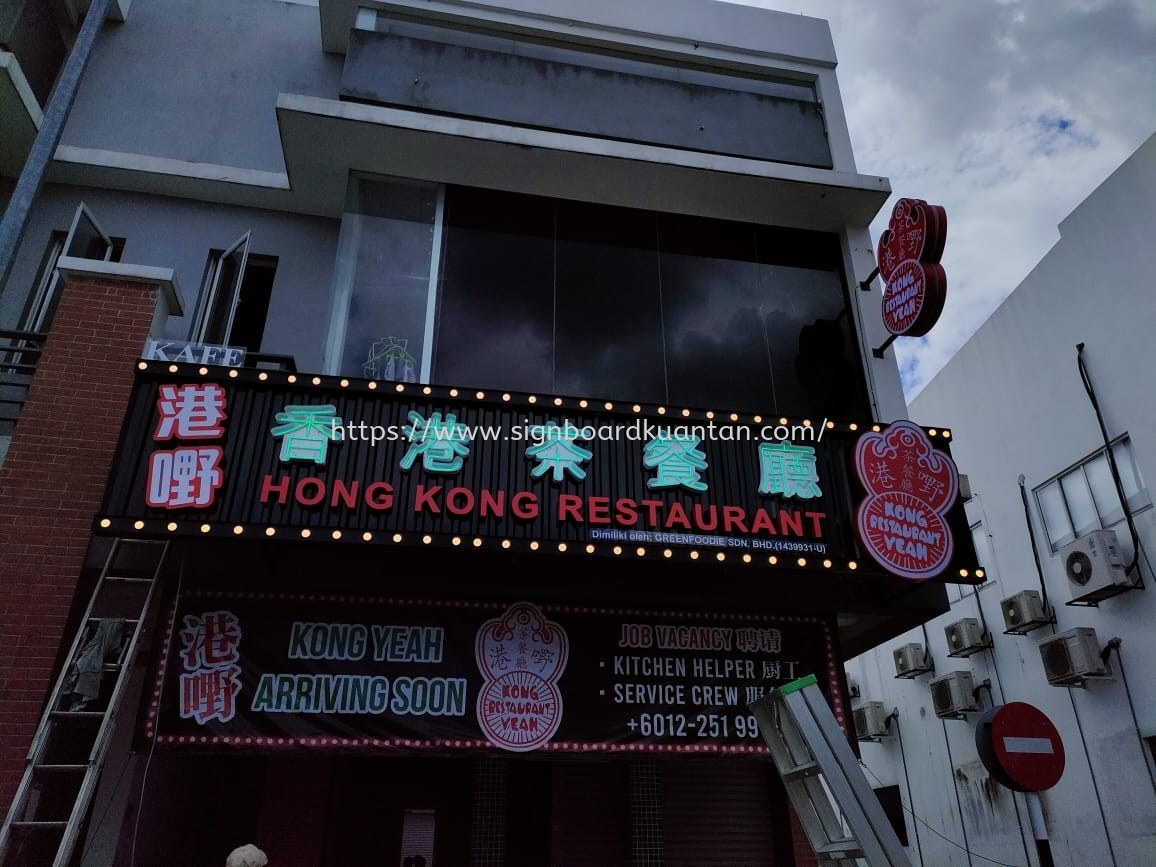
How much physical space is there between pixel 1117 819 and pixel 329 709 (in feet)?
39.4

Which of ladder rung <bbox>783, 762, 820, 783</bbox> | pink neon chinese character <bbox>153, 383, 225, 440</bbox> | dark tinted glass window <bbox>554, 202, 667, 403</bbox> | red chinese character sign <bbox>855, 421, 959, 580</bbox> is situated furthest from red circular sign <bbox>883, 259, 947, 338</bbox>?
pink neon chinese character <bbox>153, 383, 225, 440</bbox>

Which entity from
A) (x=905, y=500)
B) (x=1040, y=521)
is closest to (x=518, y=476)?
(x=905, y=500)

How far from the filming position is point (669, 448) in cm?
855

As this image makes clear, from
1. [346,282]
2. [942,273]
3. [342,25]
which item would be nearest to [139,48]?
[342,25]

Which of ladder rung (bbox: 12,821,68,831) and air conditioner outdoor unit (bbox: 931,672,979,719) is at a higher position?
air conditioner outdoor unit (bbox: 931,672,979,719)

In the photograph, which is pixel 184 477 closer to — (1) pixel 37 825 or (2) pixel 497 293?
(1) pixel 37 825

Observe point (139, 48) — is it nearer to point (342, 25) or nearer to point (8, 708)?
point (342, 25)

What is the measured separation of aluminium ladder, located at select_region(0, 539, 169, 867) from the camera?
678 centimetres

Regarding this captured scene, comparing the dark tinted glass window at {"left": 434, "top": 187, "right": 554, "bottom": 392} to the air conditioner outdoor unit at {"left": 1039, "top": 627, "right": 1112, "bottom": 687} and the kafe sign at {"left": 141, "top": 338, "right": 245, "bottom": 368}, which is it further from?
the air conditioner outdoor unit at {"left": 1039, "top": 627, "right": 1112, "bottom": 687}

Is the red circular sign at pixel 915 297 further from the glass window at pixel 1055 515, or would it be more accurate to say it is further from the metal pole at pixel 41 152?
the metal pole at pixel 41 152

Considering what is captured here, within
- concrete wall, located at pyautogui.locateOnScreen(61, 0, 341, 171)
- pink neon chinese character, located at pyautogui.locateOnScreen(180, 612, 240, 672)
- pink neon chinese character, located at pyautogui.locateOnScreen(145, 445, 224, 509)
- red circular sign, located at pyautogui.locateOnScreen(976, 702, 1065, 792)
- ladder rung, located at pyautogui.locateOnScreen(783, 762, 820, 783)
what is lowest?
ladder rung, located at pyautogui.locateOnScreen(783, 762, 820, 783)

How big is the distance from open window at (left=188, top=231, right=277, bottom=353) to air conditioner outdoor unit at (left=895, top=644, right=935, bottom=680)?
14.6m

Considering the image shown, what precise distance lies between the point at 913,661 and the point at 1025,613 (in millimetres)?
3773

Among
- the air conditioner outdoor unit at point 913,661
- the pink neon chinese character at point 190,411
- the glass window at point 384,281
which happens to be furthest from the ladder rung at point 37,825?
the air conditioner outdoor unit at point 913,661
